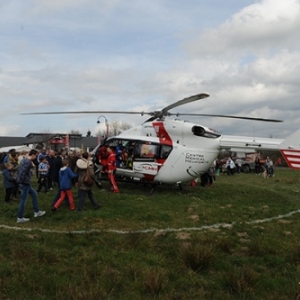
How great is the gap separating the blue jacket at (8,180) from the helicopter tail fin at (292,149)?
343 inches

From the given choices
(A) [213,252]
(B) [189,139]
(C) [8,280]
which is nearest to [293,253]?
(A) [213,252]

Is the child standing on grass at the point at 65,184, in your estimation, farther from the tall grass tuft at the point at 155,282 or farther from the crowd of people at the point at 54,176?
the tall grass tuft at the point at 155,282

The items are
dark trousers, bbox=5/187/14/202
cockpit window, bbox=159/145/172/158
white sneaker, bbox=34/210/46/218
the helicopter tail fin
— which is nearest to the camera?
white sneaker, bbox=34/210/46/218

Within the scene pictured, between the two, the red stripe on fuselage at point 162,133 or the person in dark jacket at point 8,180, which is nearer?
the person in dark jacket at point 8,180

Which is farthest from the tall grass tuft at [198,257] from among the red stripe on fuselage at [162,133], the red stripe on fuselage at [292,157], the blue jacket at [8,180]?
the red stripe on fuselage at [162,133]

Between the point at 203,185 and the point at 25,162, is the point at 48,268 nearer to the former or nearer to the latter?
the point at 25,162

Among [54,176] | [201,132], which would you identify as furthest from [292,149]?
[54,176]

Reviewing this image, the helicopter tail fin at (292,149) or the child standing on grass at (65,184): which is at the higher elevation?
the helicopter tail fin at (292,149)

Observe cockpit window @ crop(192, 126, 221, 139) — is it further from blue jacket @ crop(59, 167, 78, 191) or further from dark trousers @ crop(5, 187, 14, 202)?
dark trousers @ crop(5, 187, 14, 202)

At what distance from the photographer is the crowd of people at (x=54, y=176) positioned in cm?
1017

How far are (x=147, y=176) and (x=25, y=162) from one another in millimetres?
5544

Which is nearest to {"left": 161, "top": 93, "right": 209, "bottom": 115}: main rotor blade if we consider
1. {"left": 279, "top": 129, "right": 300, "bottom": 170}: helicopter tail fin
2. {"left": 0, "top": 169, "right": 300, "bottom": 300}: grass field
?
{"left": 0, "top": 169, "right": 300, "bottom": 300}: grass field

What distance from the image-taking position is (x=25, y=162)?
401 inches

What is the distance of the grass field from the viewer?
579 cm
